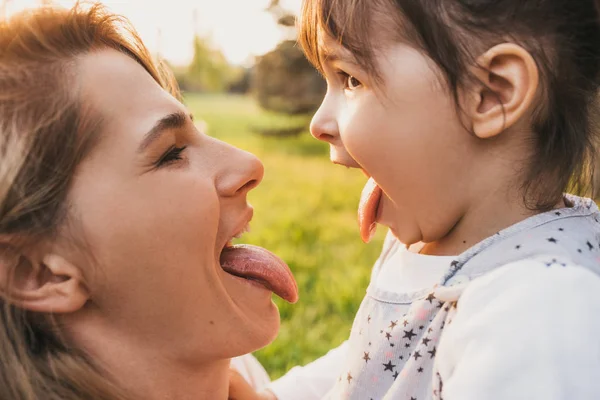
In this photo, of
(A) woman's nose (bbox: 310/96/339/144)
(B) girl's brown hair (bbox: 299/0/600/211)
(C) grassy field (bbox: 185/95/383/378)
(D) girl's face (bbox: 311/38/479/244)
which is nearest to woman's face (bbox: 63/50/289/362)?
(A) woman's nose (bbox: 310/96/339/144)

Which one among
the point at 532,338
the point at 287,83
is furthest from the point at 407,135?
the point at 287,83

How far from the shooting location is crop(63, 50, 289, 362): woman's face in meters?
1.74

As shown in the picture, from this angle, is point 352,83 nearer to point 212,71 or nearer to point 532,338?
point 532,338

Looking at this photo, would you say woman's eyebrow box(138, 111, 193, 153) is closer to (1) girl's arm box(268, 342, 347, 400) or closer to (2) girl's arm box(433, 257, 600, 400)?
(2) girl's arm box(433, 257, 600, 400)

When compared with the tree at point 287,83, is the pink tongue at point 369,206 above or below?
above

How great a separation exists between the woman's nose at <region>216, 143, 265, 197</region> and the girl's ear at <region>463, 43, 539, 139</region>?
60 centimetres

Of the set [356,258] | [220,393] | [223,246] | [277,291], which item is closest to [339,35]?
[223,246]

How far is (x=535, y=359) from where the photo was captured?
1.45m

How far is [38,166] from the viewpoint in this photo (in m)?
1.65

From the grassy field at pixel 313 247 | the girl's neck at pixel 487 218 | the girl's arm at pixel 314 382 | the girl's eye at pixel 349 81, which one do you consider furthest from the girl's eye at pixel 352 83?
the grassy field at pixel 313 247

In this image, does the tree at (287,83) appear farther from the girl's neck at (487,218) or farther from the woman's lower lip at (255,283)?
the girl's neck at (487,218)

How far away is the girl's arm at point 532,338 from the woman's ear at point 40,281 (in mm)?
929

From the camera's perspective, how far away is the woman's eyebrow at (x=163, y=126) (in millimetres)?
1776

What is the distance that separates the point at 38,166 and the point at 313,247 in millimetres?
3857
